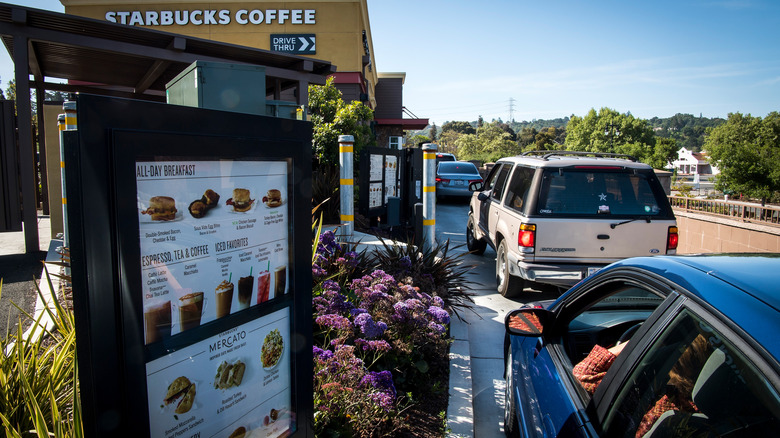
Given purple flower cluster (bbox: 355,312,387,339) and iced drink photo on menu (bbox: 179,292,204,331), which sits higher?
iced drink photo on menu (bbox: 179,292,204,331)

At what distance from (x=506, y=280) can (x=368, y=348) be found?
377cm

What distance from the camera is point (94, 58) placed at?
33.9 feet

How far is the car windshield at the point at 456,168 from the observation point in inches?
792

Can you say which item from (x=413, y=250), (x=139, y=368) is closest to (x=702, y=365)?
(x=139, y=368)

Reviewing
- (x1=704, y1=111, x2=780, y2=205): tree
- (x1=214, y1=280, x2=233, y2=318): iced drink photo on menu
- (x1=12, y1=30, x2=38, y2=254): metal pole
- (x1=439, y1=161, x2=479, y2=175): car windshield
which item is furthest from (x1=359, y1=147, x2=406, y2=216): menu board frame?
(x1=704, y1=111, x2=780, y2=205): tree

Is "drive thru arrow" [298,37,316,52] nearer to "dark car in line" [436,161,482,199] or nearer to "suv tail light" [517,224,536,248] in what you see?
"dark car in line" [436,161,482,199]

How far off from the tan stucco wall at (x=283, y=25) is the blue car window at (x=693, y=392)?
66.3 feet

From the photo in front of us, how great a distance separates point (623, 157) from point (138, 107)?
23.3ft

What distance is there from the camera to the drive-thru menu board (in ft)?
5.93

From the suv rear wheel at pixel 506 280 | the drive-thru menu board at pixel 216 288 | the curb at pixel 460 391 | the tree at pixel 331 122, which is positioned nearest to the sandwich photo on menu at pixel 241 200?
the drive-thru menu board at pixel 216 288

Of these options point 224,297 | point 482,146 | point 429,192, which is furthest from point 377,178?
point 482,146

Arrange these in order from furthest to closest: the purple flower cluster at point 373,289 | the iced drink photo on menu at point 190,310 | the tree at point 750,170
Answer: the tree at point 750,170
the purple flower cluster at point 373,289
the iced drink photo on menu at point 190,310

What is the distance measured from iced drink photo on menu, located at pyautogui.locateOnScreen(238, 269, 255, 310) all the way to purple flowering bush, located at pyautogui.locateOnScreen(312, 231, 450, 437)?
1.12 metres

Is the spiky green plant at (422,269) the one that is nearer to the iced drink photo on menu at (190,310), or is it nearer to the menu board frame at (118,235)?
the iced drink photo on menu at (190,310)
